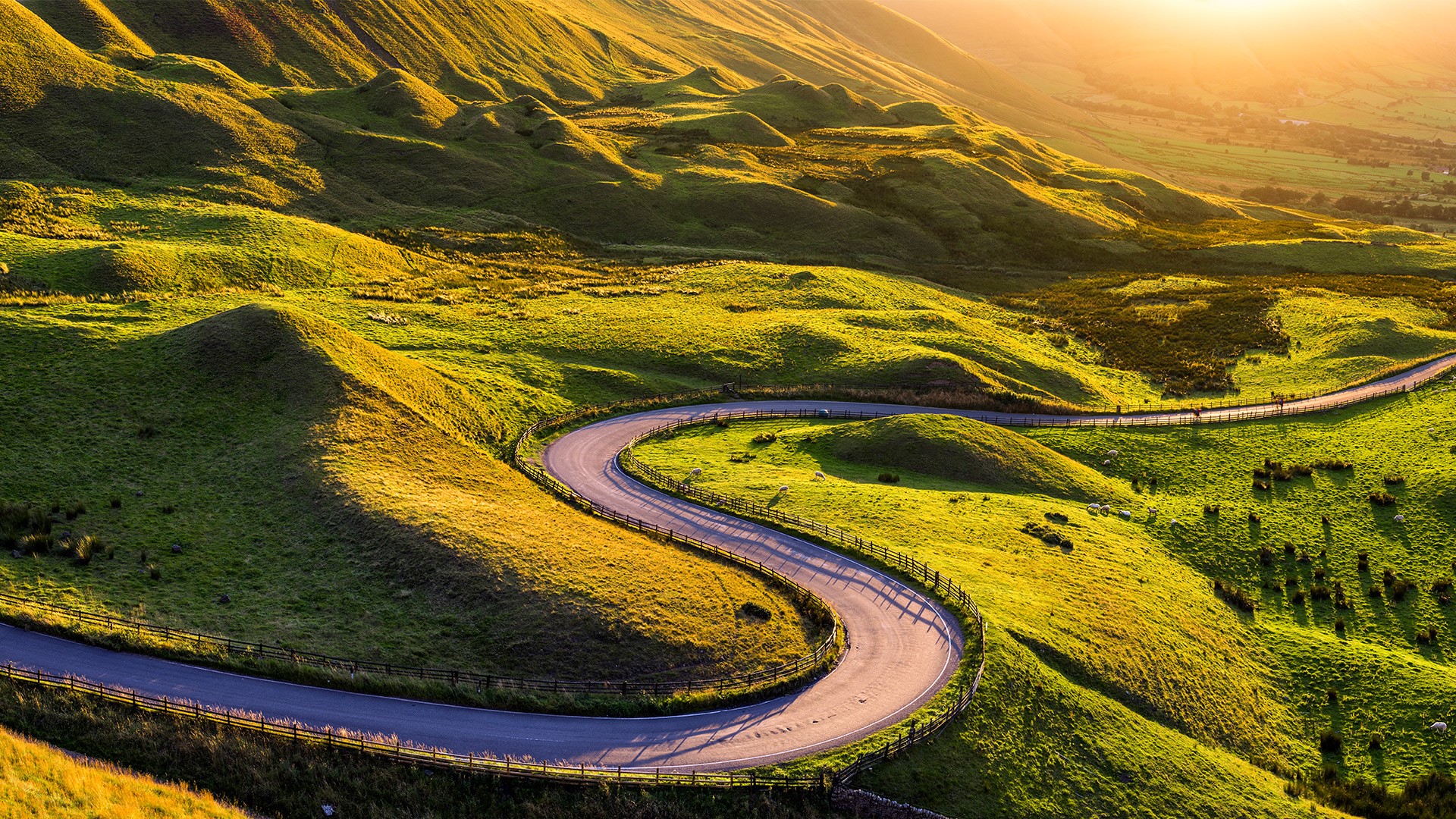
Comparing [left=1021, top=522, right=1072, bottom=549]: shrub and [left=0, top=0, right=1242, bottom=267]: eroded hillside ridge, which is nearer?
[left=1021, top=522, right=1072, bottom=549]: shrub

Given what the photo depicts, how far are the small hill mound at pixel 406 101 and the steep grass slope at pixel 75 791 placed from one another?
143 m

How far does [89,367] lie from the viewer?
57094 mm

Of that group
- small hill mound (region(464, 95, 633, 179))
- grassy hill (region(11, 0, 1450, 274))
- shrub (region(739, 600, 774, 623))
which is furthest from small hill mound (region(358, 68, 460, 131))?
shrub (region(739, 600, 774, 623))

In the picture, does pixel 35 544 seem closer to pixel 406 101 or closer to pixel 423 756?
pixel 423 756

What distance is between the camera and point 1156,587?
49.2 m

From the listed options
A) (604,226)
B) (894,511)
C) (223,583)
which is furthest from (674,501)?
(604,226)

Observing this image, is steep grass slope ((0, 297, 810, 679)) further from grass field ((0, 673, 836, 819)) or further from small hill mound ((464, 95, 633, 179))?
small hill mound ((464, 95, 633, 179))

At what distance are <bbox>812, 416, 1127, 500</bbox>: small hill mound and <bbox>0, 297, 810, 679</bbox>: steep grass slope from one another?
78.1ft

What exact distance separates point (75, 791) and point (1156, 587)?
49500 mm

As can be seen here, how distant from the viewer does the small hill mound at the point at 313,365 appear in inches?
2251

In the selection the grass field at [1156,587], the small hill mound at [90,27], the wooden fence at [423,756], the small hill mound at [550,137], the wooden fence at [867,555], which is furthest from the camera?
the small hill mound at [550,137]

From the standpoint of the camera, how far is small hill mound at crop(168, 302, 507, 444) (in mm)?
57188

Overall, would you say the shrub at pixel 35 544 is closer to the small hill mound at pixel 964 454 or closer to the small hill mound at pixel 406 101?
the small hill mound at pixel 964 454

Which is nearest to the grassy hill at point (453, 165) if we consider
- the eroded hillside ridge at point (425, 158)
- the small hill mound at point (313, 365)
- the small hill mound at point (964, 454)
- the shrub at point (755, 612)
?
the eroded hillside ridge at point (425, 158)
